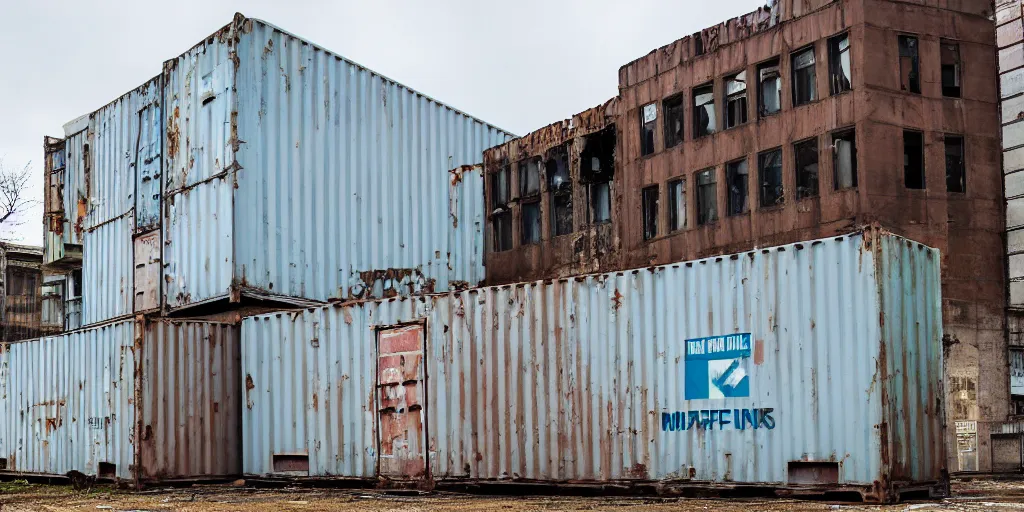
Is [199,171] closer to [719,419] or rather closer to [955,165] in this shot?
[719,419]

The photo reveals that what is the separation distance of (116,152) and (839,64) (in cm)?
1568

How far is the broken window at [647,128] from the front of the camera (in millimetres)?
27062

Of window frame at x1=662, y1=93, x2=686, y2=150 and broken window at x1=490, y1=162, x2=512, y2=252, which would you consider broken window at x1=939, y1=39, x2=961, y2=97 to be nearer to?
window frame at x1=662, y1=93, x2=686, y2=150

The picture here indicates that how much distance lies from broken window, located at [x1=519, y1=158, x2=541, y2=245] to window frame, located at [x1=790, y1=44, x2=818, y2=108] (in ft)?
21.3

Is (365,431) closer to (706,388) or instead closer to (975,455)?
(706,388)

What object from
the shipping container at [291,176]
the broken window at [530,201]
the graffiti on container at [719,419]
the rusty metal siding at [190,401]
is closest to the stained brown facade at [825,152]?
the broken window at [530,201]

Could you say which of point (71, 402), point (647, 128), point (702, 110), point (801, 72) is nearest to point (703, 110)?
point (702, 110)

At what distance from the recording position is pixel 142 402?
722 inches

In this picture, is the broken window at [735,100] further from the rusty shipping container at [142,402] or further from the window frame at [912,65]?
the rusty shipping container at [142,402]

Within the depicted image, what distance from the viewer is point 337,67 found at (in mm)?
23219

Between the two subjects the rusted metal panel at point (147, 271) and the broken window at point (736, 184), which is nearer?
the rusted metal panel at point (147, 271)

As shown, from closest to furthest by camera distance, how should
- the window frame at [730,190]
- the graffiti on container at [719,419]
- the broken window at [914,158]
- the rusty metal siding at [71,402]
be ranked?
1. the graffiti on container at [719,419]
2. the rusty metal siding at [71,402]
3. the broken window at [914,158]
4. the window frame at [730,190]

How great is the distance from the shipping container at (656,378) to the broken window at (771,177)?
10.8 m

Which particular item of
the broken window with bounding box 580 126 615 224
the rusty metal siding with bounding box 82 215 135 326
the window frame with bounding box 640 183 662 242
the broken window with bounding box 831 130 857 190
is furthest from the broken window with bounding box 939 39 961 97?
the rusty metal siding with bounding box 82 215 135 326
